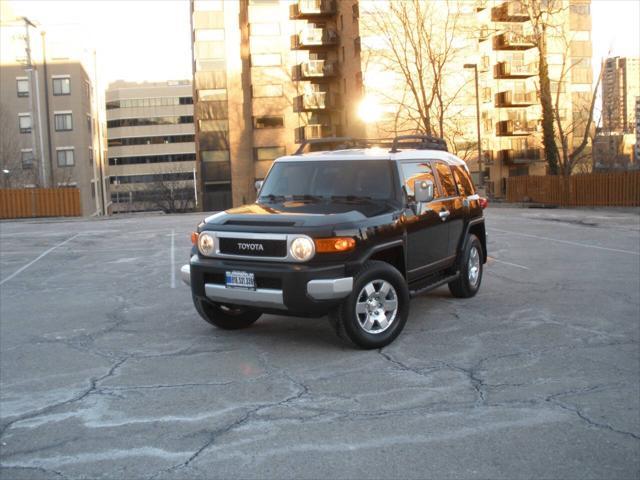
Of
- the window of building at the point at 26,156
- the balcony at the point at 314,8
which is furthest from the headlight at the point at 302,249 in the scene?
the window of building at the point at 26,156

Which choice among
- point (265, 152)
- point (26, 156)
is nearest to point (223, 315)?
point (265, 152)

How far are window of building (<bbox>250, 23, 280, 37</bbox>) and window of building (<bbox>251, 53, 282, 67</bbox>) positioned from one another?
56.4 inches

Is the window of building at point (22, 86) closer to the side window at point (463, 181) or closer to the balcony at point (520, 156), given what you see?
the balcony at point (520, 156)

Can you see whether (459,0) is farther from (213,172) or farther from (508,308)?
(508,308)

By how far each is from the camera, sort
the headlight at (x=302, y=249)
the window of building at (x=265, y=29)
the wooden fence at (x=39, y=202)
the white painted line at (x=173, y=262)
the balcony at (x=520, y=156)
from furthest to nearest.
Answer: the balcony at (x=520, y=156)
the window of building at (x=265, y=29)
the wooden fence at (x=39, y=202)
the white painted line at (x=173, y=262)
the headlight at (x=302, y=249)

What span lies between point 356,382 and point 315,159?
A: 10.6 ft

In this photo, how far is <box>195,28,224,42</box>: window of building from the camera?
2173 inches

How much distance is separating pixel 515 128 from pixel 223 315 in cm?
5460

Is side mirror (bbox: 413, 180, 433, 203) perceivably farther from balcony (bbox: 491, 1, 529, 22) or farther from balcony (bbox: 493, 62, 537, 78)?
balcony (bbox: 493, 62, 537, 78)

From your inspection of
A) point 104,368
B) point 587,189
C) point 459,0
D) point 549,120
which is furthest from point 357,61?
point 104,368

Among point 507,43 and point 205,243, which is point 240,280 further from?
point 507,43

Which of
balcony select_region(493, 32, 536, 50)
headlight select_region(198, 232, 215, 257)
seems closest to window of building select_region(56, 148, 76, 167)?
balcony select_region(493, 32, 536, 50)

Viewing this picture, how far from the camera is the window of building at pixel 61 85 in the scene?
203ft

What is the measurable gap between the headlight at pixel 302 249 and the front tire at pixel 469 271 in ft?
10.6
